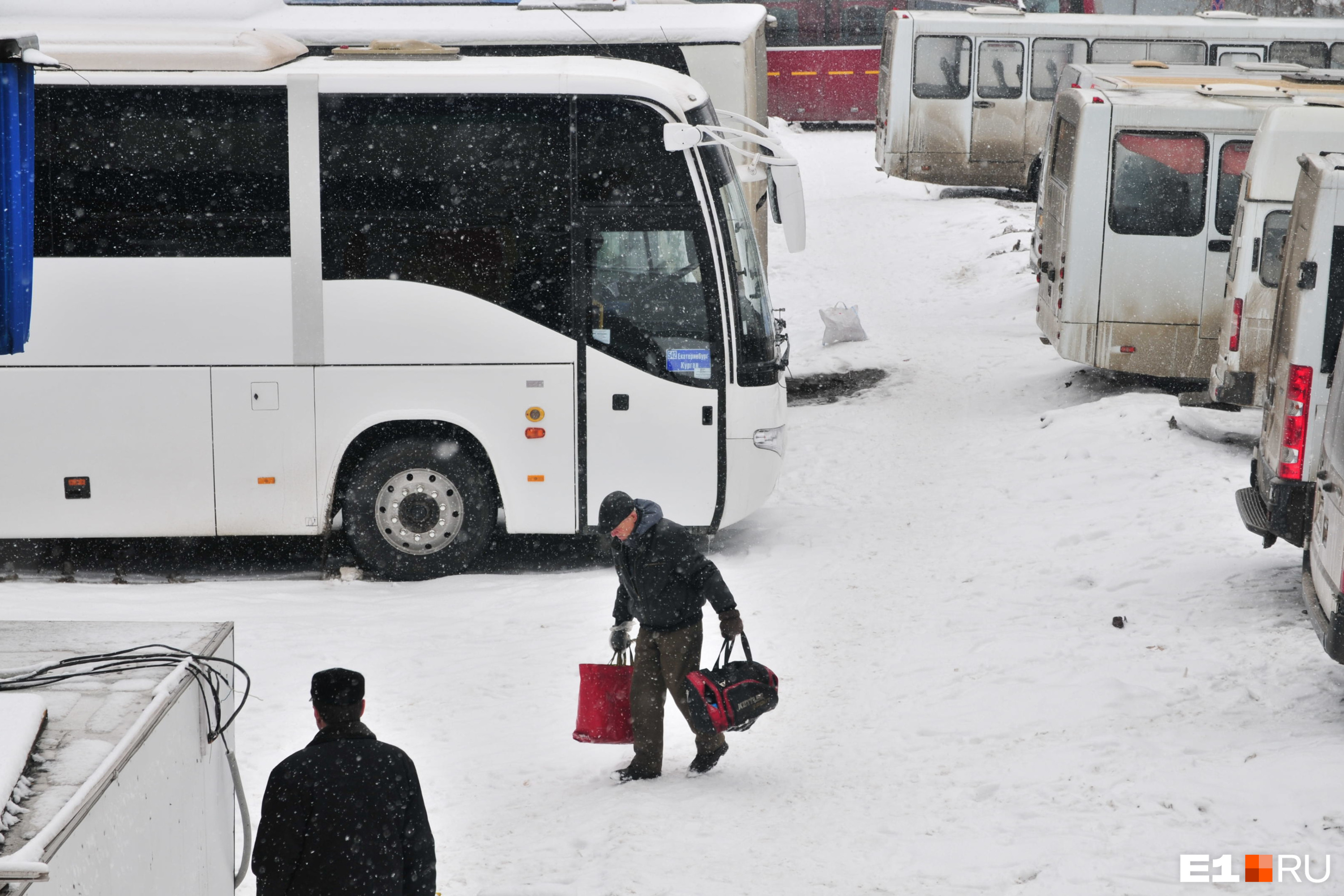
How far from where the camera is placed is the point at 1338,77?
605 inches

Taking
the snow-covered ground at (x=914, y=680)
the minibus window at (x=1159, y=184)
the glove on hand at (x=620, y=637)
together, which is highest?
the minibus window at (x=1159, y=184)

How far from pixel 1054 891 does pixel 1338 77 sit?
1260 cm

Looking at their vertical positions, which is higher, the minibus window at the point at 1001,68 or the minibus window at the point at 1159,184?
the minibus window at the point at 1001,68

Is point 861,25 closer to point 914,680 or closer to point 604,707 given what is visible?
point 914,680

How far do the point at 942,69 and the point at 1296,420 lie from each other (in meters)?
16.1

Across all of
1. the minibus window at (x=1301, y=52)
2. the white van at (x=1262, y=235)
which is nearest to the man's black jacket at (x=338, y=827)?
the white van at (x=1262, y=235)

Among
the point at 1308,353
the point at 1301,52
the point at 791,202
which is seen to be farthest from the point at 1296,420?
the point at 1301,52

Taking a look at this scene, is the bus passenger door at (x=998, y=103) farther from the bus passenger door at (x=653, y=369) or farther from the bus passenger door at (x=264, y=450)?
the bus passenger door at (x=264, y=450)

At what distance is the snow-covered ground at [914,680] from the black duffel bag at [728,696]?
0.33 metres

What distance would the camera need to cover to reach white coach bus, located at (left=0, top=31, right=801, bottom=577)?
32.2 ft

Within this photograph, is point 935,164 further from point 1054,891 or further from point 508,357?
point 1054,891

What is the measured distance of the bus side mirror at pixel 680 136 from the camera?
31.9 ft

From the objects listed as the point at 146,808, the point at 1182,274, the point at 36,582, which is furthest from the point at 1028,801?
the point at 1182,274

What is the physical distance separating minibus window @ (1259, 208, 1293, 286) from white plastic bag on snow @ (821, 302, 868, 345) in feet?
23.1
